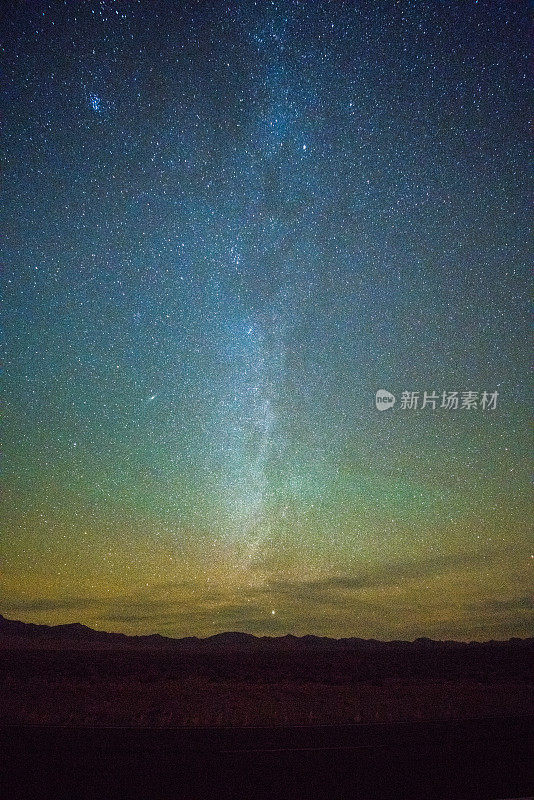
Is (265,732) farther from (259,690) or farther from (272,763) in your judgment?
(259,690)

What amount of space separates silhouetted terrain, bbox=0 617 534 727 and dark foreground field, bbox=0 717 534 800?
1150mm

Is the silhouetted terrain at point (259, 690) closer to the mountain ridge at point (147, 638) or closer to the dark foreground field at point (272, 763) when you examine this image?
the dark foreground field at point (272, 763)

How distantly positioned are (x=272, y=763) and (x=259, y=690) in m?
5.90

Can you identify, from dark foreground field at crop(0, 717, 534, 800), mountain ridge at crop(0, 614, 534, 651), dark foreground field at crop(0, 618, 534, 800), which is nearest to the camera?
dark foreground field at crop(0, 717, 534, 800)

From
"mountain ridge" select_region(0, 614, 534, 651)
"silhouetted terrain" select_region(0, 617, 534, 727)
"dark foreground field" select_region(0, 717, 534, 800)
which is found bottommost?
"mountain ridge" select_region(0, 614, 534, 651)

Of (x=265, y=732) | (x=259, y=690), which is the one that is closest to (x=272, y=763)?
(x=265, y=732)

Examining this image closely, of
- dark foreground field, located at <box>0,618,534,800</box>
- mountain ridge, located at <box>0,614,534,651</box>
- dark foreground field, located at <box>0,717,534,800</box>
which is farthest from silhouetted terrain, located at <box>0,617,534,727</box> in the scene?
mountain ridge, located at <box>0,614,534,651</box>

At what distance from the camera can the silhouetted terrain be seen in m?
10.1

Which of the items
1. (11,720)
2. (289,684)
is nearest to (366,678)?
(289,684)

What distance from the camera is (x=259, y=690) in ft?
41.4

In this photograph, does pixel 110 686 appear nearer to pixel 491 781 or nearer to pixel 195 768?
pixel 195 768

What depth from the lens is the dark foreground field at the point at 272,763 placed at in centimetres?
630

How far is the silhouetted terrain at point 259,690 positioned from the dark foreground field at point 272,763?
1150 millimetres

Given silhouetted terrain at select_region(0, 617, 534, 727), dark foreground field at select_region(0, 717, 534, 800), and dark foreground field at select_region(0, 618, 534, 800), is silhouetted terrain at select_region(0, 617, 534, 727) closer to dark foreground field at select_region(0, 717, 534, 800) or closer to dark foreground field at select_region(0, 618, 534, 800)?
dark foreground field at select_region(0, 618, 534, 800)
